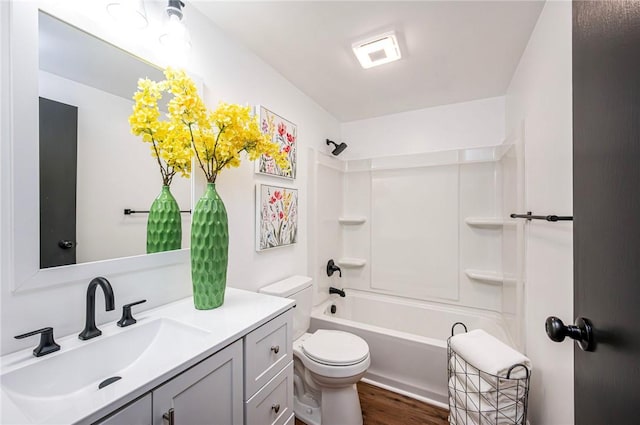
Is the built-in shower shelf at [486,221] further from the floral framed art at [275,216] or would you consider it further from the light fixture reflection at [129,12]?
the light fixture reflection at [129,12]

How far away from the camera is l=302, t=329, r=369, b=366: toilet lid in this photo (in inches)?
59.2

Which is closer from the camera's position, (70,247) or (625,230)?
(625,230)

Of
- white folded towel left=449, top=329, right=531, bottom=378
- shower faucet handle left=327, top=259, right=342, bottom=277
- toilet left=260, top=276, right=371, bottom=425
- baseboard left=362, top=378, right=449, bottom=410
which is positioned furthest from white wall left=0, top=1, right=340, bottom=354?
white folded towel left=449, top=329, right=531, bottom=378

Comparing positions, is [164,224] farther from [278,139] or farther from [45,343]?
[278,139]

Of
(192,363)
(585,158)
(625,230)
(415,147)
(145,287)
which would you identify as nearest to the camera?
(625,230)

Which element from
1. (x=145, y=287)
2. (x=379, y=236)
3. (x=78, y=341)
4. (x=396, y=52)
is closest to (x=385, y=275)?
(x=379, y=236)

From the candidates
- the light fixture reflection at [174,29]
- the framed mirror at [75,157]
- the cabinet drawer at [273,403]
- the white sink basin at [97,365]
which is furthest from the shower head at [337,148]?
the white sink basin at [97,365]

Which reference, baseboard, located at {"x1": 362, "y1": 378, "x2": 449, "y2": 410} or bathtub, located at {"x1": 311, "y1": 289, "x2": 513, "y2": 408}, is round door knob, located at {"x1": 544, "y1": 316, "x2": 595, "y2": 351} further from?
baseboard, located at {"x1": 362, "y1": 378, "x2": 449, "y2": 410}

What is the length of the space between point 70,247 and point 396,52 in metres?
1.97

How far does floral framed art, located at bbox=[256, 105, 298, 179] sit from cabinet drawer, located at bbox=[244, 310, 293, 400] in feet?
3.30

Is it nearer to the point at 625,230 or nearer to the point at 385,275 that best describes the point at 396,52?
the point at 625,230

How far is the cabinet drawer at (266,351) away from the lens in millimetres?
969

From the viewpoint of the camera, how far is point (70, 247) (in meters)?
0.88

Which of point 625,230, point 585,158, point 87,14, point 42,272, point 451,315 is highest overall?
point 87,14
